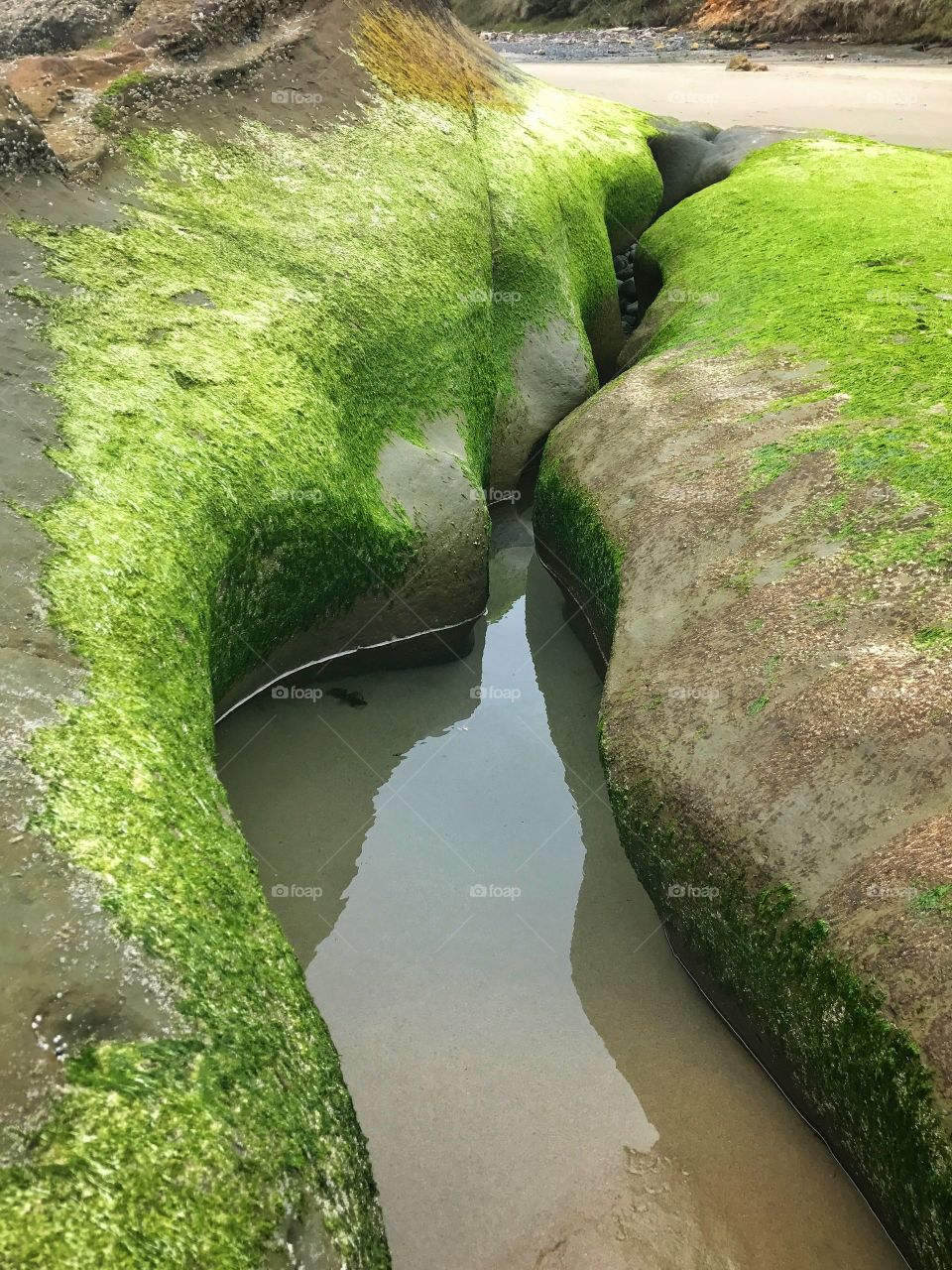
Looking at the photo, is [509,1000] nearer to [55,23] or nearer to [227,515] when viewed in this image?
[227,515]

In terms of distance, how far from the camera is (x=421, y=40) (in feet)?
27.1

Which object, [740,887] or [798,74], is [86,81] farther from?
[798,74]

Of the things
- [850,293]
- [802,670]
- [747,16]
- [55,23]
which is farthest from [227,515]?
[747,16]

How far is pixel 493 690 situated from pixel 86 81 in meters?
4.18

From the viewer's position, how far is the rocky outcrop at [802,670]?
9.27 ft

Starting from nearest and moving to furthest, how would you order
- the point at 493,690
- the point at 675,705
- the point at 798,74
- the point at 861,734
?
the point at 861,734 → the point at 675,705 → the point at 493,690 → the point at 798,74

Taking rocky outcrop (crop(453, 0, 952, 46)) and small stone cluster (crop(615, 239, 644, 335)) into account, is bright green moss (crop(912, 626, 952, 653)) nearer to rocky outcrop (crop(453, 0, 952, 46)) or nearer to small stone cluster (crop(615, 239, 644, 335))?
small stone cluster (crop(615, 239, 644, 335))

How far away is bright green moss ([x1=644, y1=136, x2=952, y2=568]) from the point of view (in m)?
4.28

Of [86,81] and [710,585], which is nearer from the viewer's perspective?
[710,585]

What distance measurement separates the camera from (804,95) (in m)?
19.6

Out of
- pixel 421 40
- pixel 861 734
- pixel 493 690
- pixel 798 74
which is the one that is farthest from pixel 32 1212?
pixel 798 74

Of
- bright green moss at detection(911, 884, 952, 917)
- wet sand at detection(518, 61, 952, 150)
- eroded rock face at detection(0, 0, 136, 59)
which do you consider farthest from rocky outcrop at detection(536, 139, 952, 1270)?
wet sand at detection(518, 61, 952, 150)

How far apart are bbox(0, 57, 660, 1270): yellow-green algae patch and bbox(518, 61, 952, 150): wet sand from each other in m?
9.80

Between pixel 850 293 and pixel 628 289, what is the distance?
3949mm
